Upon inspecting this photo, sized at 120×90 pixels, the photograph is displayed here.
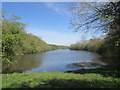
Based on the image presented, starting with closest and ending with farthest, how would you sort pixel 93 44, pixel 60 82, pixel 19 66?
pixel 60 82 → pixel 19 66 → pixel 93 44

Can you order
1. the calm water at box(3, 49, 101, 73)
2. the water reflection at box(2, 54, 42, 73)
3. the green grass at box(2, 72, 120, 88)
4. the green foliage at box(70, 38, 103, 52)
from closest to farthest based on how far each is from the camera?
1. the green grass at box(2, 72, 120, 88)
2. the water reflection at box(2, 54, 42, 73)
3. the calm water at box(3, 49, 101, 73)
4. the green foliage at box(70, 38, 103, 52)

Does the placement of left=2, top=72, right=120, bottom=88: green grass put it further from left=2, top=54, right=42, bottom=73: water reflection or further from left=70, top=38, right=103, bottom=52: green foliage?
left=70, top=38, right=103, bottom=52: green foliage

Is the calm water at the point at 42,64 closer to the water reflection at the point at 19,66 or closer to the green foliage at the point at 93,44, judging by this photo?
the water reflection at the point at 19,66

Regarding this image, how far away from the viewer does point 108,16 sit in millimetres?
8172

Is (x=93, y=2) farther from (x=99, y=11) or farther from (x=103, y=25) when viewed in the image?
(x=103, y=25)

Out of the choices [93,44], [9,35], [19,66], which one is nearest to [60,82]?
[9,35]

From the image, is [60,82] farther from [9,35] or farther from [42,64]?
[42,64]

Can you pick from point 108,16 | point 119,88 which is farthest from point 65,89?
point 108,16

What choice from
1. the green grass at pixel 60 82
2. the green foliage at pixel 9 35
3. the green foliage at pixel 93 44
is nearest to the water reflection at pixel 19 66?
the green foliage at pixel 9 35

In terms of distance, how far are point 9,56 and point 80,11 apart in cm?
742

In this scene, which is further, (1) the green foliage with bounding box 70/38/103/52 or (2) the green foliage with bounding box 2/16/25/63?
(1) the green foliage with bounding box 70/38/103/52

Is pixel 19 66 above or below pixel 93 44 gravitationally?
below

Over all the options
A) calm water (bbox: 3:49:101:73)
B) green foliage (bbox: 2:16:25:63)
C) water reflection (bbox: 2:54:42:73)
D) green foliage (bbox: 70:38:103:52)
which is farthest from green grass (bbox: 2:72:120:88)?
green foliage (bbox: 70:38:103:52)

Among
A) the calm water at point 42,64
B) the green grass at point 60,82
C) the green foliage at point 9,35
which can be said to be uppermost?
the green foliage at point 9,35
